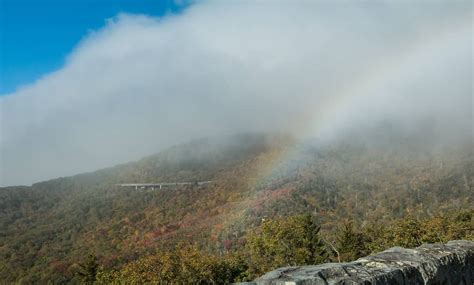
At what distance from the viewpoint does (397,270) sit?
11.0 meters

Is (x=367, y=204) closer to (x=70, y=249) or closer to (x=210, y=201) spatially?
(x=210, y=201)

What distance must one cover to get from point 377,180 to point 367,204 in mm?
40709

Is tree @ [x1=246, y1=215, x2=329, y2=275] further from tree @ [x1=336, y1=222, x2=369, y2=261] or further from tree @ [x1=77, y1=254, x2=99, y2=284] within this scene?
tree @ [x1=77, y1=254, x2=99, y2=284]

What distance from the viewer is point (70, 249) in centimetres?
15025

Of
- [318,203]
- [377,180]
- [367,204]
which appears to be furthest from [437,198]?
[377,180]

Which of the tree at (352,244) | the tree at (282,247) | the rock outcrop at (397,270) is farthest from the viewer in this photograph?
the tree at (352,244)

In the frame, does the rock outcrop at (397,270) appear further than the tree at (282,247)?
No

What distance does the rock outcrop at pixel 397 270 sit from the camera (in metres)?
9.73

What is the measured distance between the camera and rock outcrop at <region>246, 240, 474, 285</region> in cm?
973

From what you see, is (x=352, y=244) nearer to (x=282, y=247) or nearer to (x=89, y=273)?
(x=282, y=247)

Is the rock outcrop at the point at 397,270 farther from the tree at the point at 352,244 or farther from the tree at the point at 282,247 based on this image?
the tree at the point at 352,244

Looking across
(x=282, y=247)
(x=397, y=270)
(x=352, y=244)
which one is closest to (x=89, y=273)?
(x=282, y=247)

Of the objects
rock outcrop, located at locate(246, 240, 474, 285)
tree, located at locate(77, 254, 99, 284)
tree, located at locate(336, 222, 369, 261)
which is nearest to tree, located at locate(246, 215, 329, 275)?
tree, located at locate(336, 222, 369, 261)

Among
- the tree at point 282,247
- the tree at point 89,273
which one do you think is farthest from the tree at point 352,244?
the tree at point 89,273
